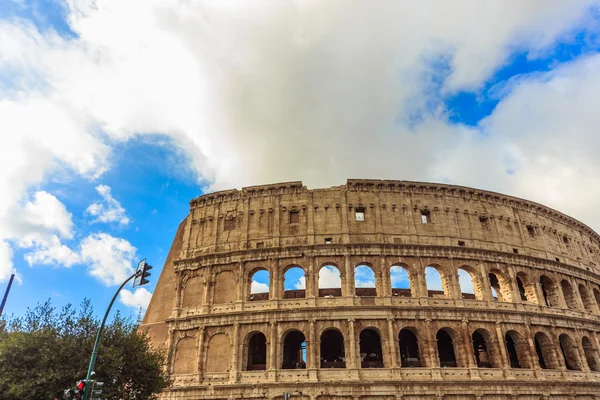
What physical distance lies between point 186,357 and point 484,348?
21023 mm

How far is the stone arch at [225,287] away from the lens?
83.9 feet

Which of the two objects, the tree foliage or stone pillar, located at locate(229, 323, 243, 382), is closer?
the tree foliage

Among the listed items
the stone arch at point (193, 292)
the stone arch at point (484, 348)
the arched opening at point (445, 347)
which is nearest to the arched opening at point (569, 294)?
the stone arch at point (484, 348)

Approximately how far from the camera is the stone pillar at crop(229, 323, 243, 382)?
22.8m

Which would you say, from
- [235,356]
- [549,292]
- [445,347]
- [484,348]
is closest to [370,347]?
[445,347]

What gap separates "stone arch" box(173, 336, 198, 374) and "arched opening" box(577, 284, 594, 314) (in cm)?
2974

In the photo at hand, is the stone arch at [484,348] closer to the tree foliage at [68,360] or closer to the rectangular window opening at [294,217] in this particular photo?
the rectangular window opening at [294,217]

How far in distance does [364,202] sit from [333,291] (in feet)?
22.3

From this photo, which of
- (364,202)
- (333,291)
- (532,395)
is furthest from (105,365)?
(532,395)

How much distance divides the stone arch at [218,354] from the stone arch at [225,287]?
90.9 inches

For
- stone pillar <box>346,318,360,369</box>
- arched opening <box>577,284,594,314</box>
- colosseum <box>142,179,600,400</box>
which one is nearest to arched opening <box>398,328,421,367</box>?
colosseum <box>142,179,600,400</box>

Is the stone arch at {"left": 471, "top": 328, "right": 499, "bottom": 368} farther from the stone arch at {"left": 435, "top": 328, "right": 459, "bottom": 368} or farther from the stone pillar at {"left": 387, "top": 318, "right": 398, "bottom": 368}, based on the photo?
the stone pillar at {"left": 387, "top": 318, "right": 398, "bottom": 368}

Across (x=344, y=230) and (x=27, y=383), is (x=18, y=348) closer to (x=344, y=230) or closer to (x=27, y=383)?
(x=27, y=383)

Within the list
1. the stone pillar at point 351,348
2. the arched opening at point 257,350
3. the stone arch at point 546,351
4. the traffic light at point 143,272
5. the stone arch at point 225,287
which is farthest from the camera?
the arched opening at point 257,350
